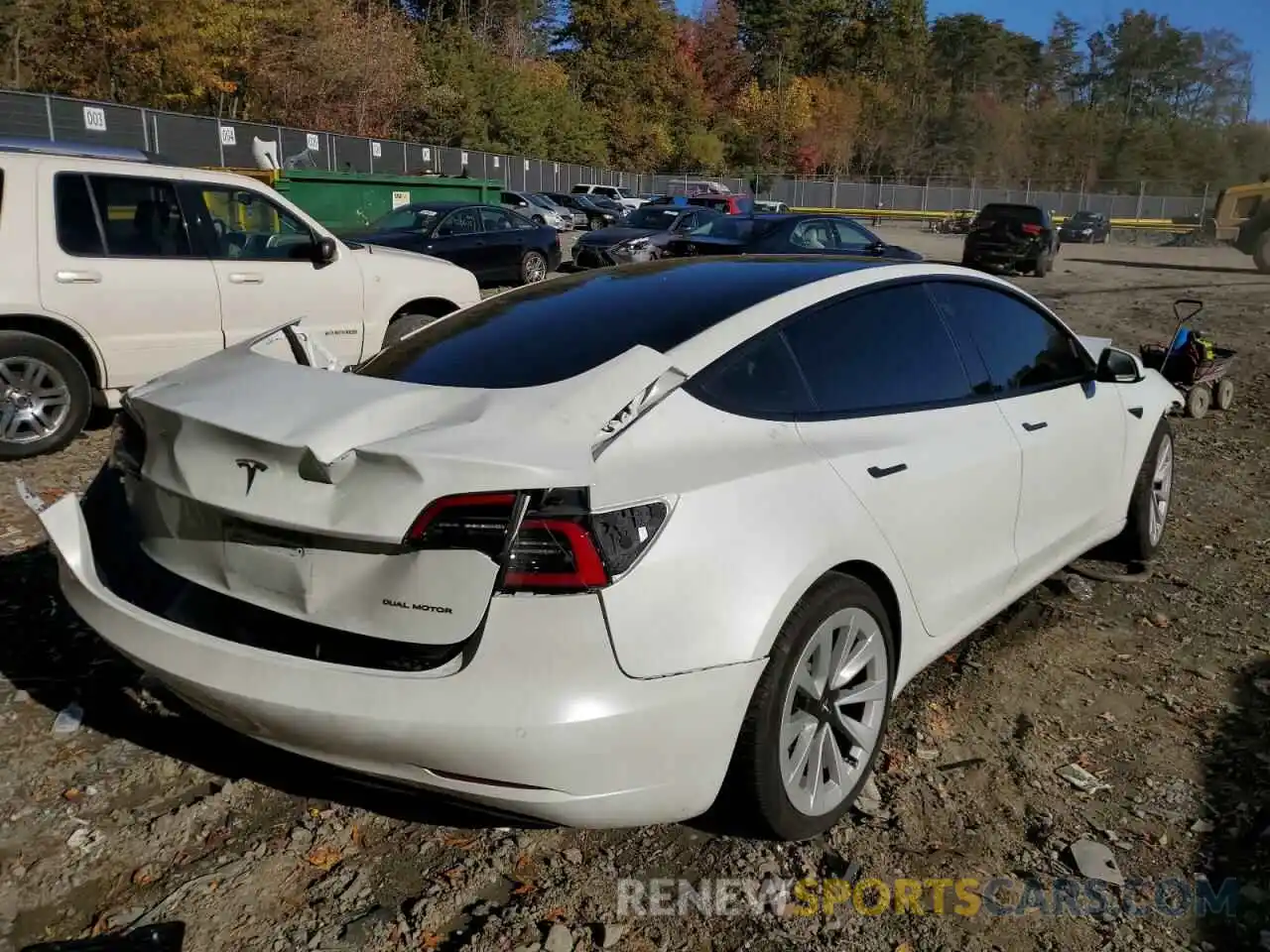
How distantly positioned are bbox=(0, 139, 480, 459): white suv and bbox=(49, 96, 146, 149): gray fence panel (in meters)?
12.2

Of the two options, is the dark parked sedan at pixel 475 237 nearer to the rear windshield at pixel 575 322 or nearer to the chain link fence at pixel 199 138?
the chain link fence at pixel 199 138

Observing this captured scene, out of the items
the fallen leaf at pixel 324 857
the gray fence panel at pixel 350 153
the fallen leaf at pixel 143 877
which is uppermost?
the gray fence panel at pixel 350 153

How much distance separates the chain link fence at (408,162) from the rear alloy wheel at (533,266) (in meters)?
5.62

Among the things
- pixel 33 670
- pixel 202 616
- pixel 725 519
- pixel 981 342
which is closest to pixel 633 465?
pixel 725 519

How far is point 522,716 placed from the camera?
220 centimetres

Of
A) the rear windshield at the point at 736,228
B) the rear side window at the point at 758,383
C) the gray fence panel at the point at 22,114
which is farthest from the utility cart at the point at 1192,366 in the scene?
the gray fence panel at the point at 22,114

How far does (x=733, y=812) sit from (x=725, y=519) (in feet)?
2.62

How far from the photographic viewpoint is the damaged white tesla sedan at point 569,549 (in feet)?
7.29

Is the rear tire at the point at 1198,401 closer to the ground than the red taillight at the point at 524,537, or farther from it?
closer to the ground

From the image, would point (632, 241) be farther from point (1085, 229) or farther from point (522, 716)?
point (1085, 229)

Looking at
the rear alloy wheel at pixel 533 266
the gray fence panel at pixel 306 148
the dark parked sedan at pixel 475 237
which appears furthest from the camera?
the gray fence panel at pixel 306 148

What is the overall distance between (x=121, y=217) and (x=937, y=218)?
56431mm

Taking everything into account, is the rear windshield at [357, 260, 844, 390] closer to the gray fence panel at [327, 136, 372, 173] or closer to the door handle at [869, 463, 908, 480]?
the door handle at [869, 463, 908, 480]

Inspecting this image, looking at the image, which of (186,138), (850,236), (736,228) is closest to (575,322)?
(736,228)
